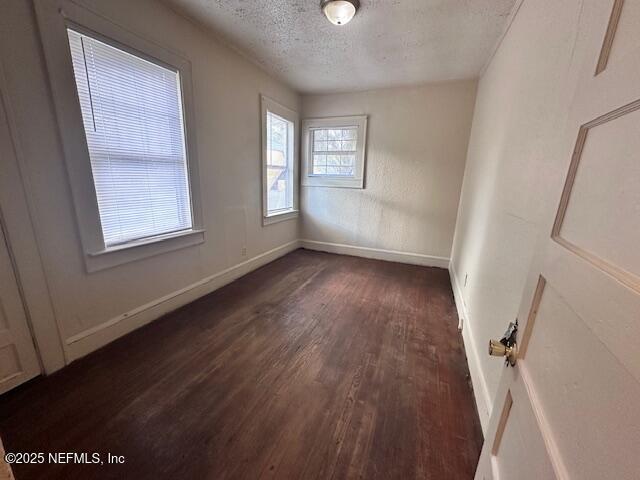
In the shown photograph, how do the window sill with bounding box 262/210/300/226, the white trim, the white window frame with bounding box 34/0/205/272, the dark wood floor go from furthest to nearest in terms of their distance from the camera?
the window sill with bounding box 262/210/300/226 < the white window frame with bounding box 34/0/205/272 < the white trim < the dark wood floor

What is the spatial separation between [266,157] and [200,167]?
3.58ft

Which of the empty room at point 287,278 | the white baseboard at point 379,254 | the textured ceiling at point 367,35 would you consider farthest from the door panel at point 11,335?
the white baseboard at point 379,254

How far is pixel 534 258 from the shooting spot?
691 millimetres

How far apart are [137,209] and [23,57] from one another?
3.16 ft

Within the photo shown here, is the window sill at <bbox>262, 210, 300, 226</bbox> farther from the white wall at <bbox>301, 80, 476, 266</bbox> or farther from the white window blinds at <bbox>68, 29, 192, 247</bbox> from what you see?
the white window blinds at <bbox>68, 29, 192, 247</bbox>

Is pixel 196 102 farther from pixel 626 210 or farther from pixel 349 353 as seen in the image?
pixel 626 210

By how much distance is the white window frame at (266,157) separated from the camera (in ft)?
10.5

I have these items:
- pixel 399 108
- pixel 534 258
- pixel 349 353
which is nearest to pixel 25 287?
pixel 349 353

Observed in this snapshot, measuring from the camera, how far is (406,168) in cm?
370

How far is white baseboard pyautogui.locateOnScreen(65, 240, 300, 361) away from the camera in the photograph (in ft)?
5.63

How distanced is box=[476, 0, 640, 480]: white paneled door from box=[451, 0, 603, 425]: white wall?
61mm

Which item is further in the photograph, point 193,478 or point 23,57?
point 23,57

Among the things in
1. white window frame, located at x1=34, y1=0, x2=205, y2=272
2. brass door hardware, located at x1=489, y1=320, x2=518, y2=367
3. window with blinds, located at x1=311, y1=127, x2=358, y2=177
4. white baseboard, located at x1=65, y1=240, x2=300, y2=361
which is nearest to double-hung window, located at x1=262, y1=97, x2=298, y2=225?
window with blinds, located at x1=311, y1=127, x2=358, y2=177

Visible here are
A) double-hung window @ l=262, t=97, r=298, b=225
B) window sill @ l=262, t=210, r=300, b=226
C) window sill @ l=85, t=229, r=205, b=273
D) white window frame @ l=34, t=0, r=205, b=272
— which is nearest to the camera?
white window frame @ l=34, t=0, r=205, b=272
